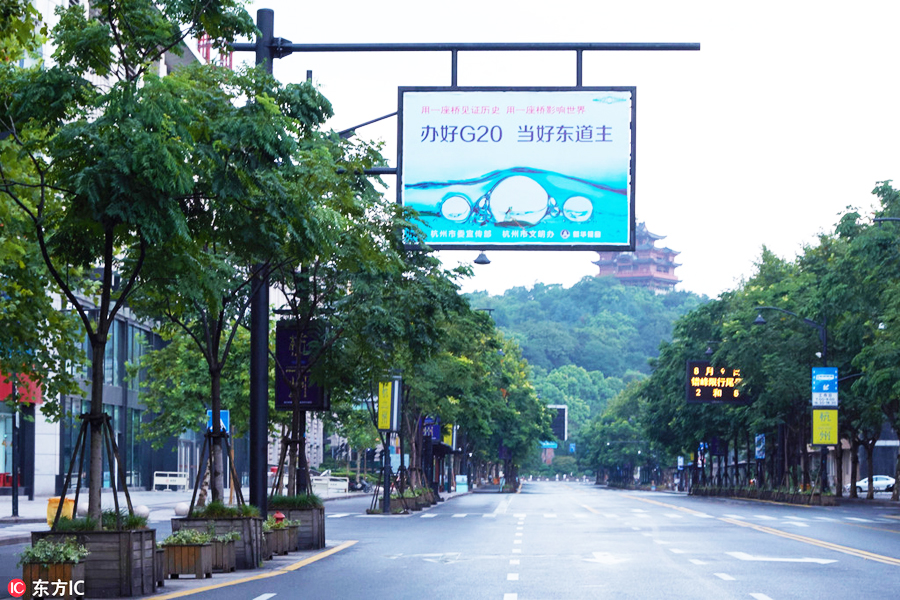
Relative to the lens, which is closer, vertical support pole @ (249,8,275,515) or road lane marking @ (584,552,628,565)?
vertical support pole @ (249,8,275,515)

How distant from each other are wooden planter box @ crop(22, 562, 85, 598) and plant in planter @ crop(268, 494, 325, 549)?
10.9 m

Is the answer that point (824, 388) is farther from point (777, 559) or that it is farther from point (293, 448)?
point (777, 559)

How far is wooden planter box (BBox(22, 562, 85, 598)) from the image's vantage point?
48.3ft

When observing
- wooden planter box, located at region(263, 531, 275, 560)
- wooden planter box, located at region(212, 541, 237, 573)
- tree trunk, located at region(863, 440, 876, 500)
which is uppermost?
wooden planter box, located at region(212, 541, 237, 573)

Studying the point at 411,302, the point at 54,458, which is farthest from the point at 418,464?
the point at 411,302

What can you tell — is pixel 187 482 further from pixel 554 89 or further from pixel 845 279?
pixel 554 89

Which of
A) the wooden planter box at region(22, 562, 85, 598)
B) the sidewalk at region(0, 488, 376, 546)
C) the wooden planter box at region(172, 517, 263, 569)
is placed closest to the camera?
the wooden planter box at region(22, 562, 85, 598)

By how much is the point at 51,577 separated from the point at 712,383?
60.3 m

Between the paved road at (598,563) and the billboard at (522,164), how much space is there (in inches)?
203

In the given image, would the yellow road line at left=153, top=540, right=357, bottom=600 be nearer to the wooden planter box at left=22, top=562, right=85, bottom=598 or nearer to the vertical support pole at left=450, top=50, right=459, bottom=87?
the wooden planter box at left=22, top=562, right=85, bottom=598

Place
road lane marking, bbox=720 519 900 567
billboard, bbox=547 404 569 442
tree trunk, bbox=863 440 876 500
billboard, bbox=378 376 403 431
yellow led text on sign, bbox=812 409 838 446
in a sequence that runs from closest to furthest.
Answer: road lane marking, bbox=720 519 900 567
billboard, bbox=378 376 403 431
yellow led text on sign, bbox=812 409 838 446
tree trunk, bbox=863 440 876 500
billboard, bbox=547 404 569 442

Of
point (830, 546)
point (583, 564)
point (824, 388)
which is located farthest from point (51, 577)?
point (824, 388)

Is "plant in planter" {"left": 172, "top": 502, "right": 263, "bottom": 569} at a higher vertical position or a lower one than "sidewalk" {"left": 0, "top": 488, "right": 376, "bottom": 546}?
higher

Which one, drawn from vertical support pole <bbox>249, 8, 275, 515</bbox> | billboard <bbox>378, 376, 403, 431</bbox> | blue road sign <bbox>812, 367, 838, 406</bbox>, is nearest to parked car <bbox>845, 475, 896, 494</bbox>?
blue road sign <bbox>812, 367, 838, 406</bbox>
